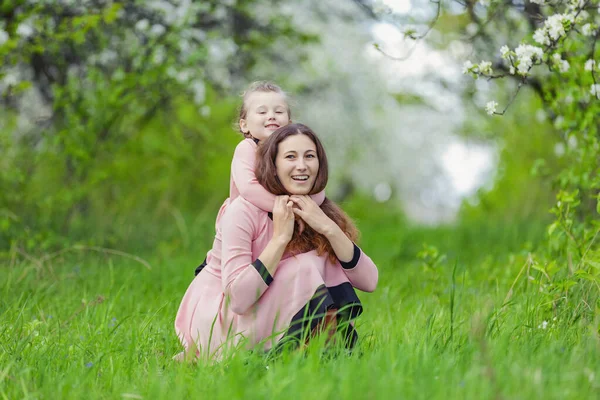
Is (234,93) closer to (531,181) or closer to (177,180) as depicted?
(177,180)

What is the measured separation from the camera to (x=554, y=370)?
2143 mm

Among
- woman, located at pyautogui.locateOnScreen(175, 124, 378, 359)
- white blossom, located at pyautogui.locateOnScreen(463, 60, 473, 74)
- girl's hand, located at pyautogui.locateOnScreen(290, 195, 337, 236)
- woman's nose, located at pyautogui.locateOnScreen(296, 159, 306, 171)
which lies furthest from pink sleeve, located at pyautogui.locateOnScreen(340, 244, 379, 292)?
white blossom, located at pyautogui.locateOnScreen(463, 60, 473, 74)

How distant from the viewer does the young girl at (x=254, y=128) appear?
8.98ft

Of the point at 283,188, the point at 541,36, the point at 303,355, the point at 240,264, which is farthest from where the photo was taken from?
the point at 541,36

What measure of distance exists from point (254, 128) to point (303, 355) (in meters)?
1.09

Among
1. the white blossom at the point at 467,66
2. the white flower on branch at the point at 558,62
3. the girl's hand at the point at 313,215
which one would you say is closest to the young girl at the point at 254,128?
the girl's hand at the point at 313,215

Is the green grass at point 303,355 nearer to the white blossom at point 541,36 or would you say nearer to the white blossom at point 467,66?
the white blossom at point 467,66

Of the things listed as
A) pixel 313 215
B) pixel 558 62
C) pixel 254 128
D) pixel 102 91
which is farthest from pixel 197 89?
pixel 313 215

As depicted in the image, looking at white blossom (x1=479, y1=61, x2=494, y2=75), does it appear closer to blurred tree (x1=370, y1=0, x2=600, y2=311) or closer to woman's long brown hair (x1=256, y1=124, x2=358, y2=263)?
blurred tree (x1=370, y1=0, x2=600, y2=311)

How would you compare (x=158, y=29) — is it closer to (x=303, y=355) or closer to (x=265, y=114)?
(x=265, y=114)

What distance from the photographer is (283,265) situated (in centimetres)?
265

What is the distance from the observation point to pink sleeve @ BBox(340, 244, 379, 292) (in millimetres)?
2719

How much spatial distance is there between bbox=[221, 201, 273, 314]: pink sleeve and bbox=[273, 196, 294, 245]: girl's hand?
11cm

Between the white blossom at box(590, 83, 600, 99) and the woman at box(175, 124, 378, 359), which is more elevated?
the white blossom at box(590, 83, 600, 99)
